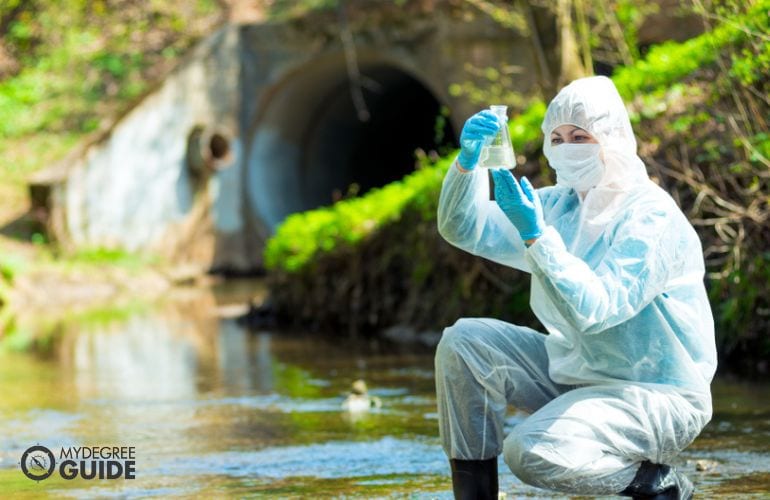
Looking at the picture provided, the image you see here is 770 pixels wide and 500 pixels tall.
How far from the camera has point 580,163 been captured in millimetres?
4441

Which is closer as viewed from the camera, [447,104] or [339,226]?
[339,226]

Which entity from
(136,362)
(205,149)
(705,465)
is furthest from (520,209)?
(205,149)

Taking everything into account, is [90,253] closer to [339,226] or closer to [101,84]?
[101,84]

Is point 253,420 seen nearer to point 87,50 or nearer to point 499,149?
point 499,149

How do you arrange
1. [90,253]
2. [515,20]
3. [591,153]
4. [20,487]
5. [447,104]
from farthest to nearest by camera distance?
1. [90,253]
2. [447,104]
3. [515,20]
4. [20,487]
5. [591,153]

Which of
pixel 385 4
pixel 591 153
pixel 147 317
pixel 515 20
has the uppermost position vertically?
pixel 385 4

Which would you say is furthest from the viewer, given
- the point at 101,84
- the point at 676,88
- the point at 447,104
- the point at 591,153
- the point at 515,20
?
the point at 101,84

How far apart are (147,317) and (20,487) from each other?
10255 millimetres

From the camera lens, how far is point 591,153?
174 inches

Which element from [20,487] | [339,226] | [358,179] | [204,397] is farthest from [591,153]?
[358,179]

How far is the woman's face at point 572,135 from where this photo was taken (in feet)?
14.6

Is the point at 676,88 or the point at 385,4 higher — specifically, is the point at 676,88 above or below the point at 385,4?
below

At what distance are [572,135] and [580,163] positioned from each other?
0.10 meters

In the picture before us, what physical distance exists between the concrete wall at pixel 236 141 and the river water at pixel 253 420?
320 inches
